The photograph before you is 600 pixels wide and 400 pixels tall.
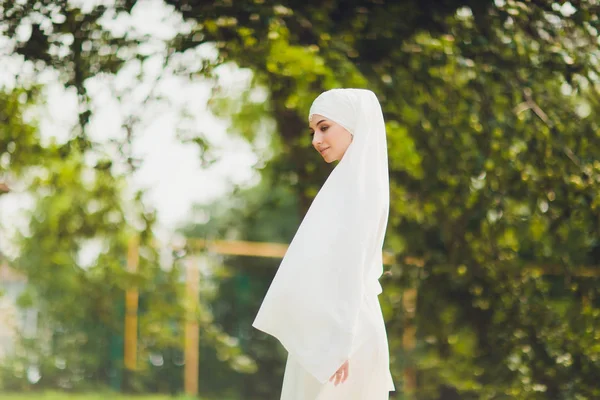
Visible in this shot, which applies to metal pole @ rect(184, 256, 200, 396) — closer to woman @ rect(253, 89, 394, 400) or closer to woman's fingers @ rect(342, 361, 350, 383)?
woman @ rect(253, 89, 394, 400)

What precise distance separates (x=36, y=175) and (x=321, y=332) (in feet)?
19.1

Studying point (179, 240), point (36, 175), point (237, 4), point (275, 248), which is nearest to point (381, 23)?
point (237, 4)

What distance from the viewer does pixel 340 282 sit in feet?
10.1

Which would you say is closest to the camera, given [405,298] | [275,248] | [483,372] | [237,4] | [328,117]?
[328,117]

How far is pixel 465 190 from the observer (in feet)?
18.8

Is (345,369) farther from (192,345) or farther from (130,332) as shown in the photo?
(192,345)

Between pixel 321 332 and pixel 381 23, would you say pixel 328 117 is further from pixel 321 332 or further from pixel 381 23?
pixel 381 23

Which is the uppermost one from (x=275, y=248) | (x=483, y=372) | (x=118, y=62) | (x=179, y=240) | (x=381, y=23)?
(x=381, y=23)

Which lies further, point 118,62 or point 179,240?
point 179,240

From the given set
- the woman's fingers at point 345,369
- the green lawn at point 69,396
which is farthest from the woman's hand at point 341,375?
the green lawn at point 69,396

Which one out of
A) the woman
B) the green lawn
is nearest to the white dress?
the woman

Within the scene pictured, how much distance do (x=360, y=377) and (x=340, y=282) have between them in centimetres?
34

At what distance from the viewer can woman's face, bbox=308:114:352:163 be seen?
3.33 meters

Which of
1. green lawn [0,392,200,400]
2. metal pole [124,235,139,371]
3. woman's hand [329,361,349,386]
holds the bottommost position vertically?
green lawn [0,392,200,400]
